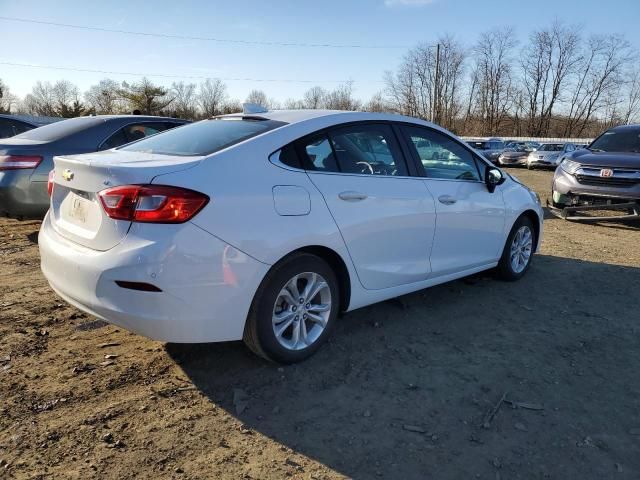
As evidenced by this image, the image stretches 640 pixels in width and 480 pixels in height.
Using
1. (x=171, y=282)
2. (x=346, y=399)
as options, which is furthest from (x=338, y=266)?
(x=171, y=282)

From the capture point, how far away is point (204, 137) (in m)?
3.31

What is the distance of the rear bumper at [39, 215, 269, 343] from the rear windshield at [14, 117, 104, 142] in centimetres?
382

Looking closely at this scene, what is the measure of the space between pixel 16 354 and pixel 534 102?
70219mm

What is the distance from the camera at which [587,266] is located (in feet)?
19.0

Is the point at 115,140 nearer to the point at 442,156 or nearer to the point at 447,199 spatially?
the point at 442,156

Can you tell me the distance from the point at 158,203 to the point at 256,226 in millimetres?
526

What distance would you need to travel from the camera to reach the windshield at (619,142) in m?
8.91

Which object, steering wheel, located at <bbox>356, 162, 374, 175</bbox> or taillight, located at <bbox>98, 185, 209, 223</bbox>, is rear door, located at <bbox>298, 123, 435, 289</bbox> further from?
taillight, located at <bbox>98, 185, 209, 223</bbox>

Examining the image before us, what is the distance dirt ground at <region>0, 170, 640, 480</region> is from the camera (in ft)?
7.62

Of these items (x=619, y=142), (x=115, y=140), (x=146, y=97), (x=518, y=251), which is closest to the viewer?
(x=518, y=251)

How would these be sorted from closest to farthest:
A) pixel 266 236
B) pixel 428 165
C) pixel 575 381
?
1. pixel 266 236
2. pixel 575 381
3. pixel 428 165

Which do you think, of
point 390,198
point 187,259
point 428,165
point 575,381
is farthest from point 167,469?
point 428,165

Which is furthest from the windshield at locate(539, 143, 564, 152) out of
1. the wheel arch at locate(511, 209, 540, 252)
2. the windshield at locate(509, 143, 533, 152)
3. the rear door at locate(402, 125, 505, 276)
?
the rear door at locate(402, 125, 505, 276)

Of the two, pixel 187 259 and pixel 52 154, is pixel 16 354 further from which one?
pixel 52 154
